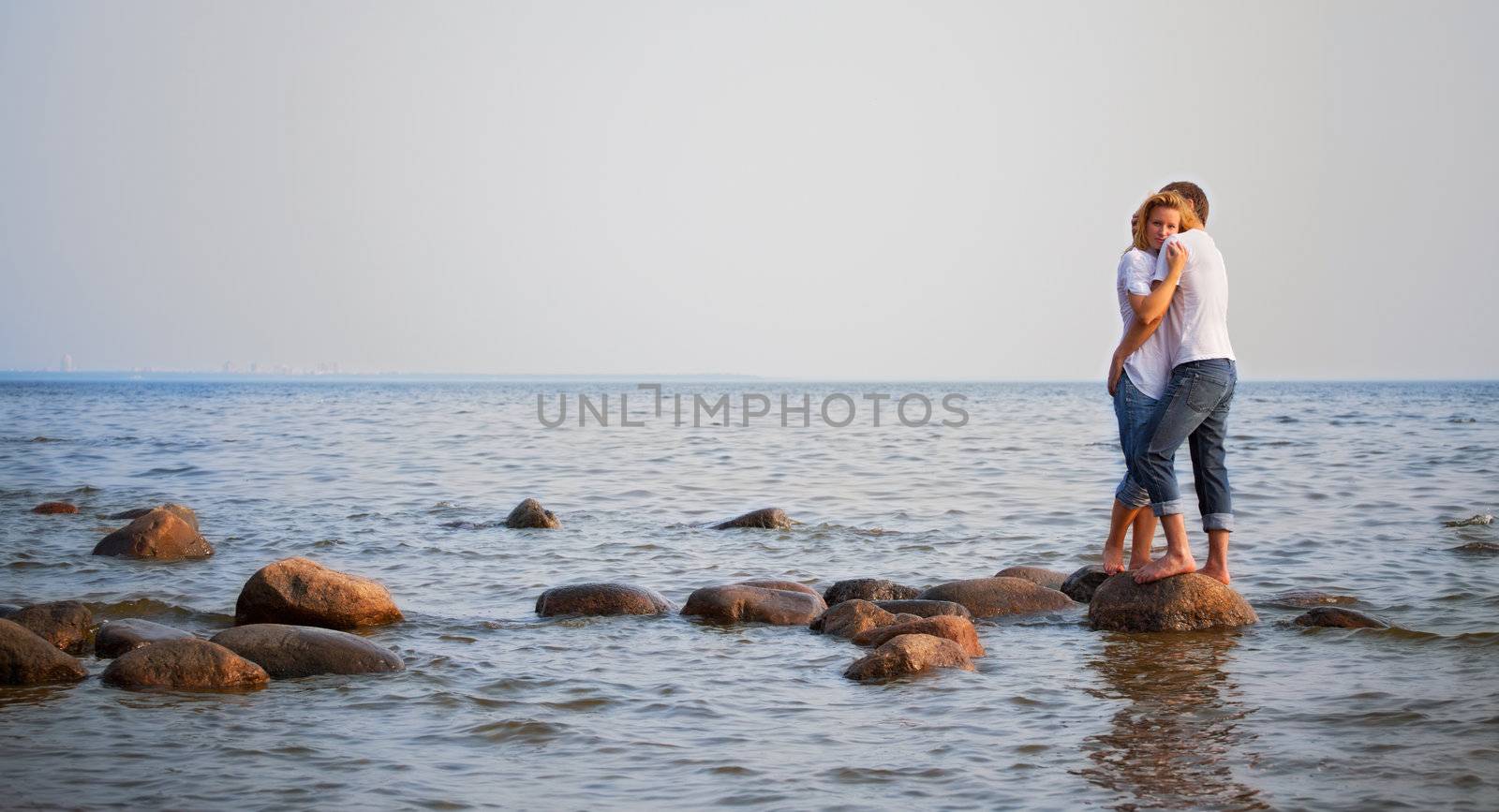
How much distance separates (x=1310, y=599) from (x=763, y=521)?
614 cm

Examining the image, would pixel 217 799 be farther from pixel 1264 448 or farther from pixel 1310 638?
pixel 1264 448

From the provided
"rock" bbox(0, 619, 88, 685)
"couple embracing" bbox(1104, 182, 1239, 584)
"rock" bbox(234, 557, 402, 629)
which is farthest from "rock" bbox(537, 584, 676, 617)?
"couple embracing" bbox(1104, 182, 1239, 584)

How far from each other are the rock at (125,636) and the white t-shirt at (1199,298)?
235 inches

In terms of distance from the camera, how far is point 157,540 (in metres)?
10.9

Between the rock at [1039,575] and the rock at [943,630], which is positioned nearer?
the rock at [943,630]

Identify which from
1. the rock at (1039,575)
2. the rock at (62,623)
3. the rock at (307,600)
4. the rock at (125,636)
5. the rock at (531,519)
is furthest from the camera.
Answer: the rock at (531,519)

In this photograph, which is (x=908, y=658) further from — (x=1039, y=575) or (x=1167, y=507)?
(x=1039, y=575)

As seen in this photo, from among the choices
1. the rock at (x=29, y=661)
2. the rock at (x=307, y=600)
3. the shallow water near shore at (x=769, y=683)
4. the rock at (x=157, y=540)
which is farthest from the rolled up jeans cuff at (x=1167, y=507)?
the rock at (x=157, y=540)

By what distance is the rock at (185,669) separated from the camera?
613 centimetres

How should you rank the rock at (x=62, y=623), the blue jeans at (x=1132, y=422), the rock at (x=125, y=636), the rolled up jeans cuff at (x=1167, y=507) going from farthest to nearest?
the rock at (x=62, y=623), the blue jeans at (x=1132, y=422), the rolled up jeans cuff at (x=1167, y=507), the rock at (x=125, y=636)

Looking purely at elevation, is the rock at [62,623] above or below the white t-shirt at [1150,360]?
below

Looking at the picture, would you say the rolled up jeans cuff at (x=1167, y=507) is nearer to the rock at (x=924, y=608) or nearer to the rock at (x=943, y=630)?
the rock at (x=943, y=630)

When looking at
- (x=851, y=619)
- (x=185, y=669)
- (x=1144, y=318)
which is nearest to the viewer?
(x=185, y=669)

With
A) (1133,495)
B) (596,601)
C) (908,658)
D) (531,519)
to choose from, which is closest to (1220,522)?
(1133,495)
